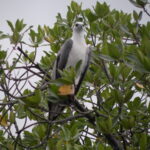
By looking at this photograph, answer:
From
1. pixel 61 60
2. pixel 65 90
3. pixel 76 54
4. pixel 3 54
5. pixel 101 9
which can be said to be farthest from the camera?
pixel 76 54

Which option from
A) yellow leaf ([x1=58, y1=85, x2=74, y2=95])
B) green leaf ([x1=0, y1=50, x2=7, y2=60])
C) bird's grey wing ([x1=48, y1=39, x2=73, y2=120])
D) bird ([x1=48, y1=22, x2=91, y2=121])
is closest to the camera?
yellow leaf ([x1=58, y1=85, x2=74, y2=95])

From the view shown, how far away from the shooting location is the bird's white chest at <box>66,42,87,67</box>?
17.8 ft

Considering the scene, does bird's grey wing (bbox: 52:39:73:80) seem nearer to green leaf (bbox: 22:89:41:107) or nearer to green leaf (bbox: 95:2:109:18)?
green leaf (bbox: 95:2:109:18)

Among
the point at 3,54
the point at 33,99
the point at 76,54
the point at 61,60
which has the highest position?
the point at 76,54

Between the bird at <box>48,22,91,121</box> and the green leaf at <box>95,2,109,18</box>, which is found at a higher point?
the green leaf at <box>95,2,109,18</box>

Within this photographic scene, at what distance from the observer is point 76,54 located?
546 centimetres

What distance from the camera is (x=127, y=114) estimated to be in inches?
144

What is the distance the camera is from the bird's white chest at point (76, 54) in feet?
17.8

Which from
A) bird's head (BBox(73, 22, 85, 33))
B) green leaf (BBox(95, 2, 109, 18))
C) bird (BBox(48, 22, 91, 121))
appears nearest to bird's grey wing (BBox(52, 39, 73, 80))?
A: bird (BBox(48, 22, 91, 121))

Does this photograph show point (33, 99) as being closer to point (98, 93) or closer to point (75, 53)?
point (98, 93)

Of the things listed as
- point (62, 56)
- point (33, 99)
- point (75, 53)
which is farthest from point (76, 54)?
point (33, 99)

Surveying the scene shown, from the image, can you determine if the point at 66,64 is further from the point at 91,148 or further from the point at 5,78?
the point at 91,148

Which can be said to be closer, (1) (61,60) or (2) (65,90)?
(2) (65,90)

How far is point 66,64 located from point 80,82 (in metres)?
0.74
